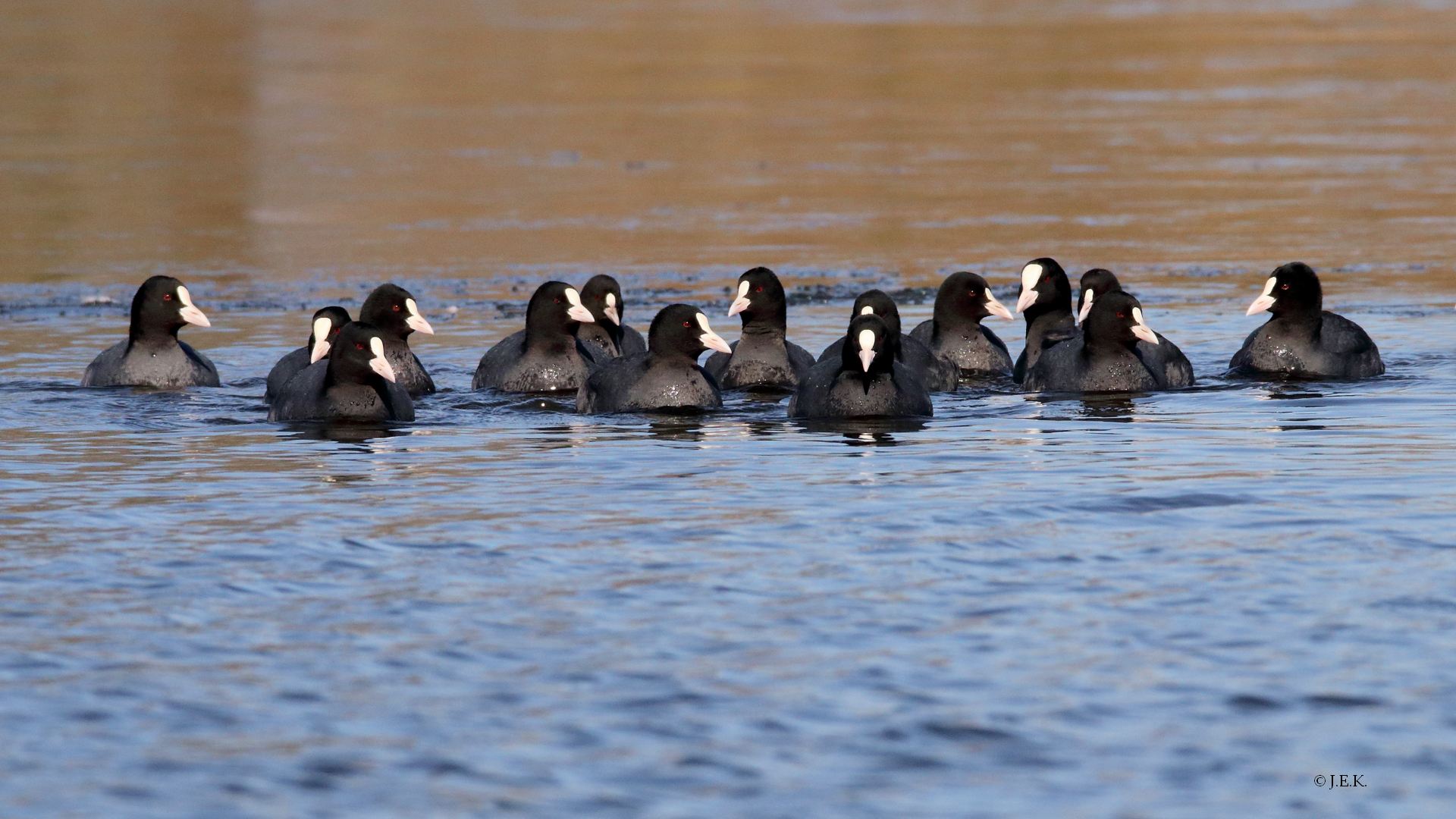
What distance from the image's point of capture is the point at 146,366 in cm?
1566

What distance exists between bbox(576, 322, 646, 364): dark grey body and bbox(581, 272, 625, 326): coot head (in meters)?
0.22

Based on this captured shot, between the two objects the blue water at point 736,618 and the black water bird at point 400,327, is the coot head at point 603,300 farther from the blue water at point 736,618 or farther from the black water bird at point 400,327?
the blue water at point 736,618

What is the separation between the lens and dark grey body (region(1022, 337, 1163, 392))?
49.0 ft

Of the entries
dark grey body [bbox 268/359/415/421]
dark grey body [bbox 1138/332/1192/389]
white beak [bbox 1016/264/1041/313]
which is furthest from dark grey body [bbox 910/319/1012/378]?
dark grey body [bbox 268/359/415/421]

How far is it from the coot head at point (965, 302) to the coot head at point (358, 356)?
4.75 m

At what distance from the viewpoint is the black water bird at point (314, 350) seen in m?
14.5

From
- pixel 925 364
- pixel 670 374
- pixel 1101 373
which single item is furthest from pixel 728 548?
pixel 925 364

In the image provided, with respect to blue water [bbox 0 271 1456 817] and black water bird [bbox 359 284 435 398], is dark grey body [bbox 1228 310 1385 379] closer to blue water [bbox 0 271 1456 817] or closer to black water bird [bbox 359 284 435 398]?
blue water [bbox 0 271 1456 817]

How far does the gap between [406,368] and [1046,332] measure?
17.0ft

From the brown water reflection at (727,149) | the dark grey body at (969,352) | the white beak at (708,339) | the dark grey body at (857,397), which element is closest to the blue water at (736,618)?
the dark grey body at (857,397)

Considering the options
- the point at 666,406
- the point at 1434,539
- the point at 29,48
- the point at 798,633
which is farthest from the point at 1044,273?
the point at 29,48

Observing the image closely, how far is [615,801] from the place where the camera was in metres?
6.64

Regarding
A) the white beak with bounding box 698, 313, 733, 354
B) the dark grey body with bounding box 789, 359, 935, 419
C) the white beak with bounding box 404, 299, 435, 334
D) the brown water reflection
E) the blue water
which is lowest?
Answer: the blue water

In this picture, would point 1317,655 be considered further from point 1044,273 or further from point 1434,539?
point 1044,273
